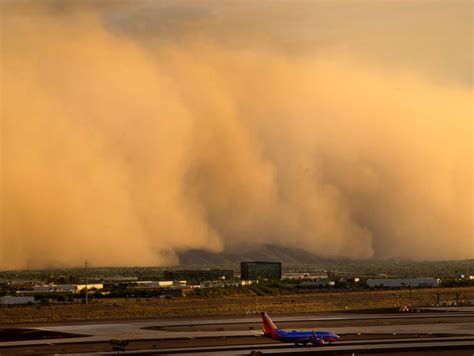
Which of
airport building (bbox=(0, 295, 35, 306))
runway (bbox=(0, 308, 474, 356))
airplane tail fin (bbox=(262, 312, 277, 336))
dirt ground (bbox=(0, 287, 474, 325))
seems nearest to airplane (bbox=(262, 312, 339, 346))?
airplane tail fin (bbox=(262, 312, 277, 336))

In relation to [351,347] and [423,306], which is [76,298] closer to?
[423,306]

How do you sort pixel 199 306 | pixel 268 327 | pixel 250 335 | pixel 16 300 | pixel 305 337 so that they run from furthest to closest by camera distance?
1. pixel 16 300
2. pixel 199 306
3. pixel 250 335
4. pixel 268 327
5. pixel 305 337

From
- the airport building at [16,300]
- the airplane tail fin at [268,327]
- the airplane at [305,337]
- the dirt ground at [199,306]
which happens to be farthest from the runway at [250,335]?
the airport building at [16,300]

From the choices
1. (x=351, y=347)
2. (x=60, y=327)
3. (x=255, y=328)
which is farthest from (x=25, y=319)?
(x=351, y=347)

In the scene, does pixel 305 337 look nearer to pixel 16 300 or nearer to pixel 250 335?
pixel 250 335

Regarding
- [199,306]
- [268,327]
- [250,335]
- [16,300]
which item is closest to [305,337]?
[268,327]

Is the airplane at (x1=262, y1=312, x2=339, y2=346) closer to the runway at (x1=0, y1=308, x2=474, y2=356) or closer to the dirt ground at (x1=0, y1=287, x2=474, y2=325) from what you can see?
the runway at (x1=0, y1=308, x2=474, y2=356)
